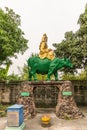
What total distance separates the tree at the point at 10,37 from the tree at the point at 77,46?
4206 millimetres

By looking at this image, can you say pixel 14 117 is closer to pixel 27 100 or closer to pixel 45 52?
pixel 27 100

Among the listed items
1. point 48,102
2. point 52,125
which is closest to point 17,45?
point 48,102

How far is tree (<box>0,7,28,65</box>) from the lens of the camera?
20.5 meters

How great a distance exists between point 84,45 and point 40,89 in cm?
658

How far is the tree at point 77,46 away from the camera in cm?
1953

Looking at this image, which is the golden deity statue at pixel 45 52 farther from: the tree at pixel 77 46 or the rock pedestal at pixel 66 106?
the tree at pixel 77 46

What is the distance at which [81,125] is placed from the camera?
13570 mm

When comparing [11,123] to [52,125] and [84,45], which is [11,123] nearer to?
[52,125]

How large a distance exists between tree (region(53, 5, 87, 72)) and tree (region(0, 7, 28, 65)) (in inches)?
166

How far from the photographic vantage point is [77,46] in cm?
2008

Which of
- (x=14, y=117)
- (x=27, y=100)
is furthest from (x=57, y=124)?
(x=27, y=100)

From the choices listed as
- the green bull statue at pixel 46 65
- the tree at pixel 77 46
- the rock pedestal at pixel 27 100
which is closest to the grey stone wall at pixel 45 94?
the tree at pixel 77 46

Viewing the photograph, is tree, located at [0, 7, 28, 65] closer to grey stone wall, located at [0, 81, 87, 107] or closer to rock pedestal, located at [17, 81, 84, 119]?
grey stone wall, located at [0, 81, 87, 107]

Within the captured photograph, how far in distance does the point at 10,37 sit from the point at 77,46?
22.4ft
